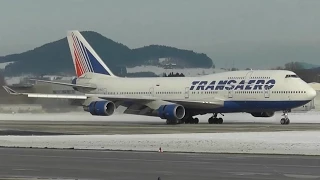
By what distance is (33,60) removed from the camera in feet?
547

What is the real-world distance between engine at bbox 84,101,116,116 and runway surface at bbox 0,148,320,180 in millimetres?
28450

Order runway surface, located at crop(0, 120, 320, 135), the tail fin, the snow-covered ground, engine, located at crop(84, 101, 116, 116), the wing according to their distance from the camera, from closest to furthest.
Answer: the snow-covered ground
runway surface, located at crop(0, 120, 320, 135)
the wing
engine, located at crop(84, 101, 116, 116)
the tail fin

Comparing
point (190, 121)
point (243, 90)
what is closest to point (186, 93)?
point (190, 121)

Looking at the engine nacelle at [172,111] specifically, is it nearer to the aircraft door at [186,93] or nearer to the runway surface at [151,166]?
the aircraft door at [186,93]

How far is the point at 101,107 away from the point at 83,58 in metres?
10.8

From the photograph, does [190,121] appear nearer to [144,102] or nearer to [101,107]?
[144,102]

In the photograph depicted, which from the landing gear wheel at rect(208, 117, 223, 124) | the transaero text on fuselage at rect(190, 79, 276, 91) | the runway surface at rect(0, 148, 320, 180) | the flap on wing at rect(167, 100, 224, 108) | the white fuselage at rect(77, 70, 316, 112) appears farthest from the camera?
the landing gear wheel at rect(208, 117, 223, 124)

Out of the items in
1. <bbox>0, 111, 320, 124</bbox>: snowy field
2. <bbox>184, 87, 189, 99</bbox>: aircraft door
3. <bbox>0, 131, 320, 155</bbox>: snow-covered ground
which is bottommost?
<bbox>0, 131, 320, 155</bbox>: snow-covered ground

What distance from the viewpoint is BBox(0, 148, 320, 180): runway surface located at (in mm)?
18609

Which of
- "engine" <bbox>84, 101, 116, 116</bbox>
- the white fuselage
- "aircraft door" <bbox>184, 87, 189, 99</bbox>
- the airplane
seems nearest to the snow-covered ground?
the white fuselage

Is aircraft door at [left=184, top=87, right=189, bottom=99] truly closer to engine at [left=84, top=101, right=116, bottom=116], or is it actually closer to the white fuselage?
the white fuselage

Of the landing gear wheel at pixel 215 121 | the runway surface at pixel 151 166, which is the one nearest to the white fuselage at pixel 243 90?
the landing gear wheel at pixel 215 121

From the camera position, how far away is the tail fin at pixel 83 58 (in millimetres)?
65062

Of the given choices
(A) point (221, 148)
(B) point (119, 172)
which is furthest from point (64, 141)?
(B) point (119, 172)
